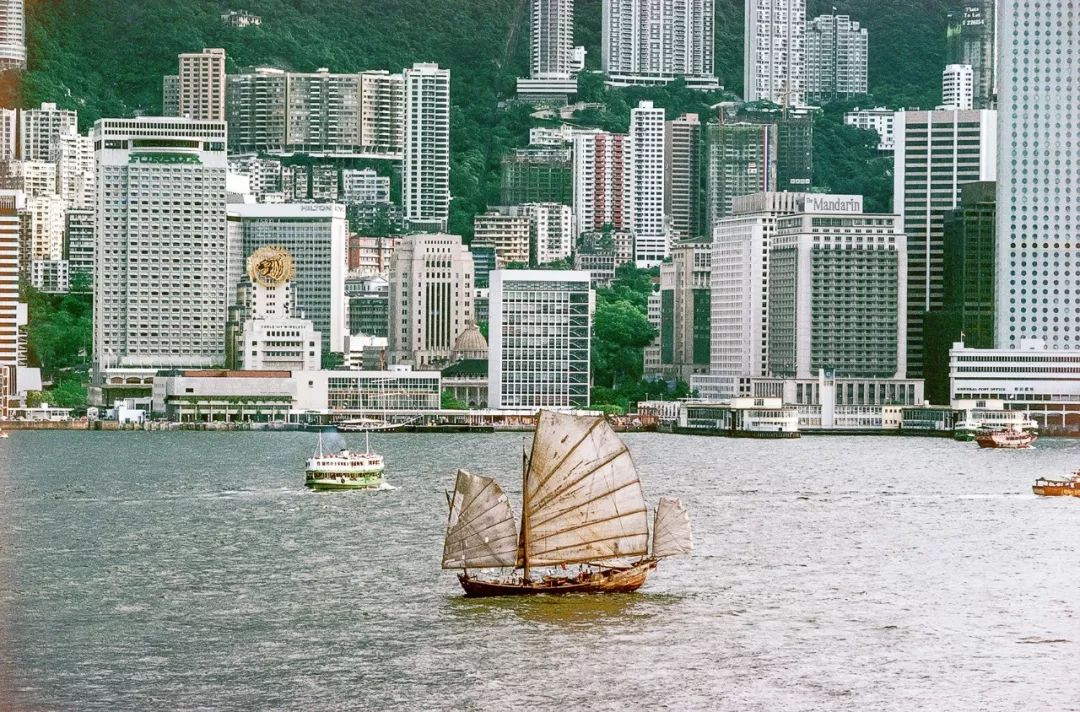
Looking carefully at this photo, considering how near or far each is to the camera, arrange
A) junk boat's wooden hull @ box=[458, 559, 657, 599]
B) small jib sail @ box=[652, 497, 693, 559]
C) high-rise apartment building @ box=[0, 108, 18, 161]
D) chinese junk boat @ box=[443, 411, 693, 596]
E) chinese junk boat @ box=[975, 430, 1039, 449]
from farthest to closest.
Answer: chinese junk boat @ box=[975, 430, 1039, 449] → small jib sail @ box=[652, 497, 693, 559] → junk boat's wooden hull @ box=[458, 559, 657, 599] → chinese junk boat @ box=[443, 411, 693, 596] → high-rise apartment building @ box=[0, 108, 18, 161]

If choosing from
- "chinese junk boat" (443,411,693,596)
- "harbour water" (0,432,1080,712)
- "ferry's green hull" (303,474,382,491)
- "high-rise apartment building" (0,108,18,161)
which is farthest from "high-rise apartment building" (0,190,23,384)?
"chinese junk boat" (443,411,693,596)

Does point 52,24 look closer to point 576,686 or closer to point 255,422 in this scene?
point 576,686

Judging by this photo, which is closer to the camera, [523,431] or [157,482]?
[157,482]

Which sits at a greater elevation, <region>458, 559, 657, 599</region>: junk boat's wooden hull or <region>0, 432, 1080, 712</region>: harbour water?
<region>458, 559, 657, 599</region>: junk boat's wooden hull

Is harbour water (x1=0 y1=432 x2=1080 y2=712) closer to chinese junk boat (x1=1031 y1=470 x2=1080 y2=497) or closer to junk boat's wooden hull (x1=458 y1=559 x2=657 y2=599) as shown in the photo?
junk boat's wooden hull (x1=458 y1=559 x2=657 y2=599)

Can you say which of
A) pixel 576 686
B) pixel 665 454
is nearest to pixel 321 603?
pixel 576 686

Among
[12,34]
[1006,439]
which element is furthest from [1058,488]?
[12,34]

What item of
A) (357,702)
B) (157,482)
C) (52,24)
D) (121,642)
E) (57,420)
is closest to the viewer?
(52,24)

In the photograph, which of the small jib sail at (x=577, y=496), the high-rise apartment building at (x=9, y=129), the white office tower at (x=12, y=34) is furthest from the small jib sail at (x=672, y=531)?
the white office tower at (x=12, y=34)
